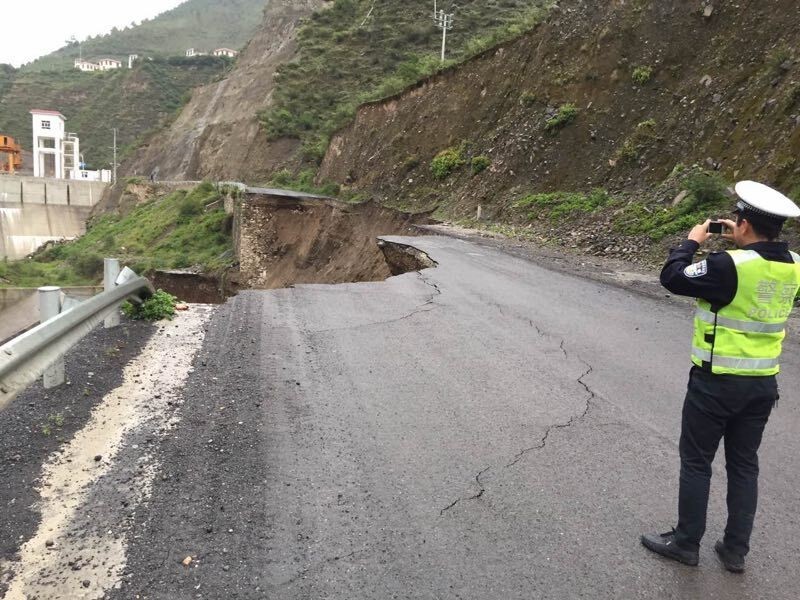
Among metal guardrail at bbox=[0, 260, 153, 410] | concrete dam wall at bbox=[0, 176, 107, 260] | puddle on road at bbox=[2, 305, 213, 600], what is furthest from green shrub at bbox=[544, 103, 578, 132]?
concrete dam wall at bbox=[0, 176, 107, 260]

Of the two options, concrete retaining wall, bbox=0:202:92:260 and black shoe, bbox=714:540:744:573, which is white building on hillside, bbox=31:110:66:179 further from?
black shoe, bbox=714:540:744:573

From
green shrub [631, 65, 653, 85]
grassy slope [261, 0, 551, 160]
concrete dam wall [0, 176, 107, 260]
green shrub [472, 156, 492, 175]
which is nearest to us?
green shrub [631, 65, 653, 85]

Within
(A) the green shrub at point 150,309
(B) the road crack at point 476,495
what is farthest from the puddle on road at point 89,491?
(B) the road crack at point 476,495

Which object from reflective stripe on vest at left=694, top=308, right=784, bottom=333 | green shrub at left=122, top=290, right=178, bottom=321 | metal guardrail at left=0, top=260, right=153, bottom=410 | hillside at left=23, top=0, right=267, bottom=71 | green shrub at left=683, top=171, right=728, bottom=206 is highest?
hillside at left=23, top=0, right=267, bottom=71

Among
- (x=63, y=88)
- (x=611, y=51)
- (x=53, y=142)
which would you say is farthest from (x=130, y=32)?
(x=611, y=51)

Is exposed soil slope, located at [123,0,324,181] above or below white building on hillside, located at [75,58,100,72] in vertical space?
below

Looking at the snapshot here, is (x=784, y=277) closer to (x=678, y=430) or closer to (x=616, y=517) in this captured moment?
(x=616, y=517)

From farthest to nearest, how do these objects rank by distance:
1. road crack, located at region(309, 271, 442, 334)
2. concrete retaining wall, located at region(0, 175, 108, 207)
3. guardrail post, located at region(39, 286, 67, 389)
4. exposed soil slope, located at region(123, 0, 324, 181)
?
concrete retaining wall, located at region(0, 175, 108, 207) < exposed soil slope, located at region(123, 0, 324, 181) < road crack, located at region(309, 271, 442, 334) < guardrail post, located at region(39, 286, 67, 389)

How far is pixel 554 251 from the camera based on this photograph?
50.1ft

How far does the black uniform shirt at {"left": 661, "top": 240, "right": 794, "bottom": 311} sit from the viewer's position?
9.28ft

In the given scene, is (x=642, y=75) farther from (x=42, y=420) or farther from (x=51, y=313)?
(x=42, y=420)

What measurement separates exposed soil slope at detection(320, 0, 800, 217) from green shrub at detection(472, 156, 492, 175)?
0.69 feet

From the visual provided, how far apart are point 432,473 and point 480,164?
22004mm

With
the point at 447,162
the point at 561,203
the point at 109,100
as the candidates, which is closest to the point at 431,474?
the point at 561,203
